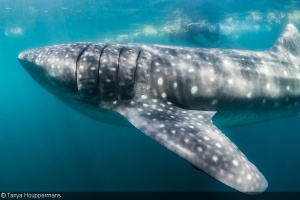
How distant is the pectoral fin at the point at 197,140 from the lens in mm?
3598

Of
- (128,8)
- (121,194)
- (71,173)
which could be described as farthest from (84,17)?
(121,194)

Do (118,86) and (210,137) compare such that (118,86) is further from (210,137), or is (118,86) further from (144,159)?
(144,159)

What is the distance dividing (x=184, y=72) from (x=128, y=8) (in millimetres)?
21402

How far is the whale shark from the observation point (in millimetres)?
5000

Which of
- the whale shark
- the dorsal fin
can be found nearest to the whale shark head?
the whale shark

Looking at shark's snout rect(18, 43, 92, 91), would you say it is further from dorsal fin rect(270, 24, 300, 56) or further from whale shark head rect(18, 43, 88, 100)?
dorsal fin rect(270, 24, 300, 56)

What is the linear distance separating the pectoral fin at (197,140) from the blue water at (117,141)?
6.23 metres

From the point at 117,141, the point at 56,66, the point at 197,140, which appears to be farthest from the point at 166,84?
the point at 117,141

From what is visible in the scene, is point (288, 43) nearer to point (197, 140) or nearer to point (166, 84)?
point (166, 84)

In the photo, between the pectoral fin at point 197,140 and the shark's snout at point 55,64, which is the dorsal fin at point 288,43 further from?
the shark's snout at point 55,64

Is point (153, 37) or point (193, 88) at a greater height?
point (193, 88)

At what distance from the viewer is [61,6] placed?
978 inches

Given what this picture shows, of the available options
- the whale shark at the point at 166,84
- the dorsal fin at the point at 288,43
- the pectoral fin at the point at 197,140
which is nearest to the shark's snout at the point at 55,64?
the whale shark at the point at 166,84

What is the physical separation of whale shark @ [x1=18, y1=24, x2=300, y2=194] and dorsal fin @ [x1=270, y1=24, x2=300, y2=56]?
883mm
